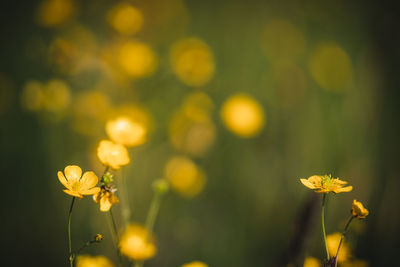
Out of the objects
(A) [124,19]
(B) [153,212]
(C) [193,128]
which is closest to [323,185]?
(B) [153,212]

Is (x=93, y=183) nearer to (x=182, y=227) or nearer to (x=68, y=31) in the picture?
(x=182, y=227)

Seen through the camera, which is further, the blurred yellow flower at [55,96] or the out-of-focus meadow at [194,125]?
the blurred yellow flower at [55,96]

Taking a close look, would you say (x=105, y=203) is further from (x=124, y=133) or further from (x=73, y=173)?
(x=124, y=133)

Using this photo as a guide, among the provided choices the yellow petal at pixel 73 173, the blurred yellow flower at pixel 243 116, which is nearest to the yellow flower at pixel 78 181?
the yellow petal at pixel 73 173

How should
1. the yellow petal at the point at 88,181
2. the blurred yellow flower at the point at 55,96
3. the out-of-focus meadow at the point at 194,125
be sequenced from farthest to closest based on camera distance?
the blurred yellow flower at the point at 55,96 → the out-of-focus meadow at the point at 194,125 → the yellow petal at the point at 88,181

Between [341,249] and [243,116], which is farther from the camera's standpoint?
[243,116]

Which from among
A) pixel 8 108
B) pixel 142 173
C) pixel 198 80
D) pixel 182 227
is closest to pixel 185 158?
pixel 142 173

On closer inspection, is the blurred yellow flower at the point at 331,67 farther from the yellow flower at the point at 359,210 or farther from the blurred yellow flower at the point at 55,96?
the yellow flower at the point at 359,210
